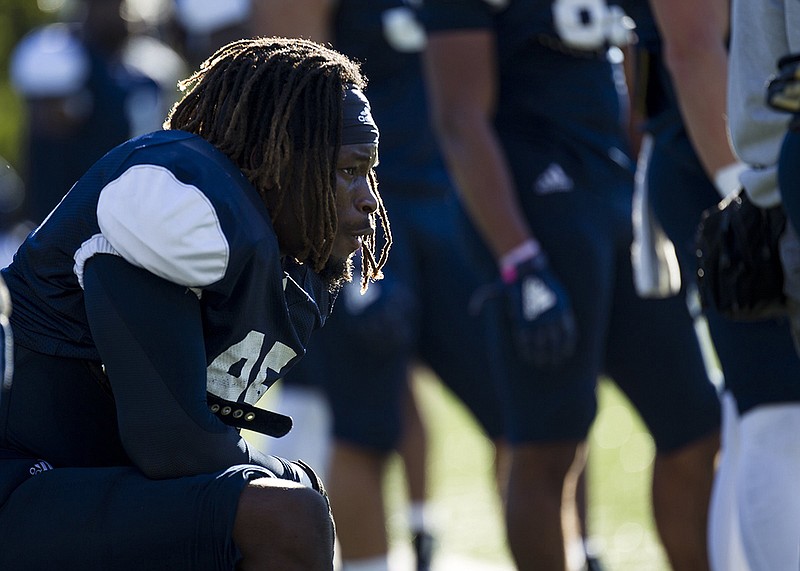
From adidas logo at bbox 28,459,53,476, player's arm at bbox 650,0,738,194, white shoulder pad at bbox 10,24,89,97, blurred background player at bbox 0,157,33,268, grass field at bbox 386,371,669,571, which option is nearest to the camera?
adidas logo at bbox 28,459,53,476

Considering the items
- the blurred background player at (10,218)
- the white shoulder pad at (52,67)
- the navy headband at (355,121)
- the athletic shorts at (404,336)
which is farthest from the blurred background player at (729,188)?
the blurred background player at (10,218)

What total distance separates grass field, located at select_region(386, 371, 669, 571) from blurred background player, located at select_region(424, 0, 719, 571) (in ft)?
2.27

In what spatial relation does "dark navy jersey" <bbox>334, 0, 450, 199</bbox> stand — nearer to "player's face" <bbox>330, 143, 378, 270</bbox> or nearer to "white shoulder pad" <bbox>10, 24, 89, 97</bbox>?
"player's face" <bbox>330, 143, 378, 270</bbox>

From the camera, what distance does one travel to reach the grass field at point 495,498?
480 cm

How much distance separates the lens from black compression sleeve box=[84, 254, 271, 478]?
2.31 meters

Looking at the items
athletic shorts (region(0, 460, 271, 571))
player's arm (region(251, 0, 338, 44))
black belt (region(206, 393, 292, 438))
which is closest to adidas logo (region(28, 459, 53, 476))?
athletic shorts (region(0, 460, 271, 571))

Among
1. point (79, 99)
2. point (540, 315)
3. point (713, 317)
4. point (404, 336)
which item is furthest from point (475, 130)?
point (79, 99)

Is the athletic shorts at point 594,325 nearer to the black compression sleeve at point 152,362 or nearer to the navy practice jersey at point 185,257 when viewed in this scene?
the navy practice jersey at point 185,257

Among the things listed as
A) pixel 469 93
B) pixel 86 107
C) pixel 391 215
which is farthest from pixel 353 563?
pixel 86 107

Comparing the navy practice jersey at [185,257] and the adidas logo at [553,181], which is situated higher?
the navy practice jersey at [185,257]

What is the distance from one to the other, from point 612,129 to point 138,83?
3862mm

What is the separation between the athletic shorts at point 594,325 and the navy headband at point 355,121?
1191 mm

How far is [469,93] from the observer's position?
3.71 m

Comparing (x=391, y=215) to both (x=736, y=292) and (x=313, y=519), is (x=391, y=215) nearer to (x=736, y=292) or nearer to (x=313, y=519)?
(x=736, y=292)
